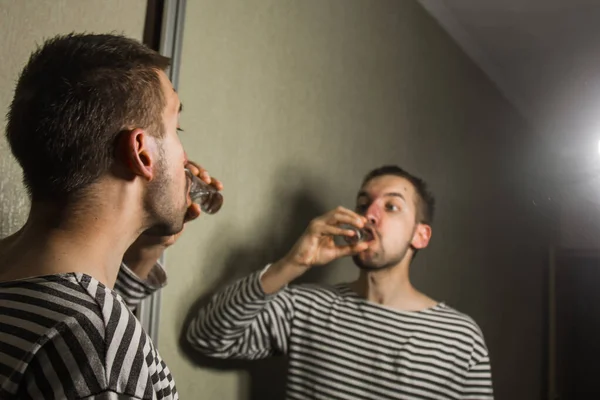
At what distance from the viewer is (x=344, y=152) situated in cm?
133

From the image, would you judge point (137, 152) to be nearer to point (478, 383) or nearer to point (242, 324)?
point (242, 324)

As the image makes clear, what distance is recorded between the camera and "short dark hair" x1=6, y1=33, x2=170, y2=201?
46 cm

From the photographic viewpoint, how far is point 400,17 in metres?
1.50

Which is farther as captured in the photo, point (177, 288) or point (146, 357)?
point (177, 288)

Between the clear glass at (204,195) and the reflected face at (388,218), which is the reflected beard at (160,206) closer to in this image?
the clear glass at (204,195)

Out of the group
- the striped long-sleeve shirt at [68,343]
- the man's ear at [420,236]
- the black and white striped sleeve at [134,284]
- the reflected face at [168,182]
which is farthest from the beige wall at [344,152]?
the striped long-sleeve shirt at [68,343]

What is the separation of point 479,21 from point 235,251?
1044 mm

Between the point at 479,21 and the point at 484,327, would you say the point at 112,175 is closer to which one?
the point at 484,327

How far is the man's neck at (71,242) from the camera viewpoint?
438 millimetres

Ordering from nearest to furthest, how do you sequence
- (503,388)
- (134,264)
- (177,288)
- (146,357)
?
(146,357), (134,264), (177,288), (503,388)

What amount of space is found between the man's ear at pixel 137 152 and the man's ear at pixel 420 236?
2.51 feet

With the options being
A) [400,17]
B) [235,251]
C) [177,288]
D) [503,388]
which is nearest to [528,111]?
[400,17]

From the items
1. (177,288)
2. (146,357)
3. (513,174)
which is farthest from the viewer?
(513,174)

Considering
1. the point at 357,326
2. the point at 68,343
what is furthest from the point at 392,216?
the point at 68,343
